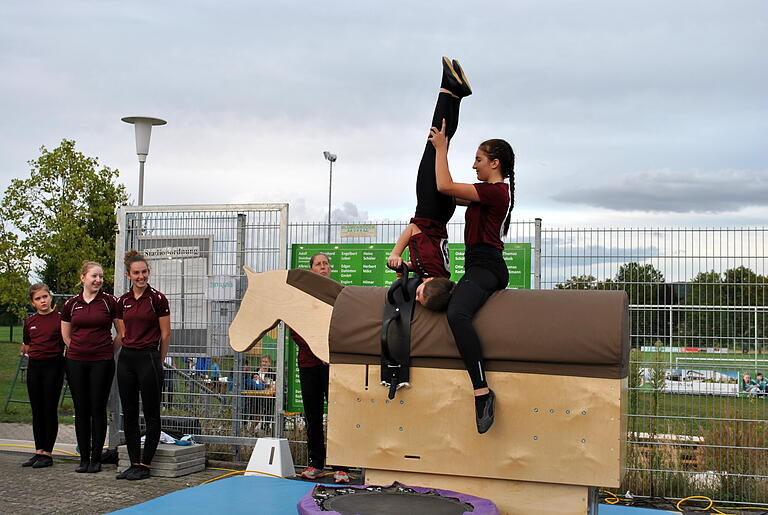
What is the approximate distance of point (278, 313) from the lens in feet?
13.5

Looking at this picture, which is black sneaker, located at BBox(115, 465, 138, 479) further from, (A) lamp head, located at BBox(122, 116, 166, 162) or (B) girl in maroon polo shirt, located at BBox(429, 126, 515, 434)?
(A) lamp head, located at BBox(122, 116, 166, 162)

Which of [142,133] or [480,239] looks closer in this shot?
[480,239]

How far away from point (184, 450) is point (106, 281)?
42.5ft

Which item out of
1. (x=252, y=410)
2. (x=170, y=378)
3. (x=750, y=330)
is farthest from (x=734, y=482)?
(x=170, y=378)

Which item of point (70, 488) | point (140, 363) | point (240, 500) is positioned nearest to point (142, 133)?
point (140, 363)

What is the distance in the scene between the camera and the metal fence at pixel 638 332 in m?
5.96

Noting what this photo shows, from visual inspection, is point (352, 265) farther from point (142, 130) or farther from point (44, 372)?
point (142, 130)

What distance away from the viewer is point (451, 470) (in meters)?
3.43

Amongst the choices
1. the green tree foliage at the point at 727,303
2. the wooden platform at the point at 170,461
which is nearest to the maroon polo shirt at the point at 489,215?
the green tree foliage at the point at 727,303

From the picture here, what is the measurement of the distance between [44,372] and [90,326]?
0.68m

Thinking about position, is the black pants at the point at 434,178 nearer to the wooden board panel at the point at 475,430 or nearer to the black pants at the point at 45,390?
the wooden board panel at the point at 475,430

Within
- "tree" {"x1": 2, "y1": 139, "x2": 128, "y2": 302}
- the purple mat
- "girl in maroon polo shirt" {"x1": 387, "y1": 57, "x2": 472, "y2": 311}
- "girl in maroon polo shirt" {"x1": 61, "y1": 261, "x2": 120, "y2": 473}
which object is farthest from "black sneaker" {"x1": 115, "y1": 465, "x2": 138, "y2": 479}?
"tree" {"x1": 2, "y1": 139, "x2": 128, "y2": 302}

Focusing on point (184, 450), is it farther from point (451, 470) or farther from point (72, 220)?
point (72, 220)

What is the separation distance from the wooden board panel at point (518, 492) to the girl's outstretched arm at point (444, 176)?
1.27m
